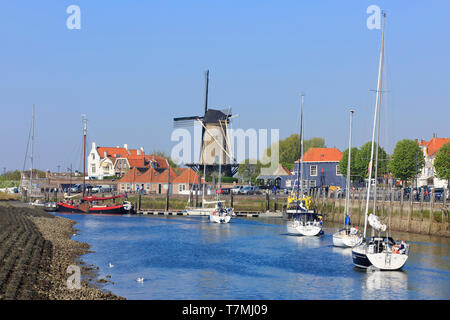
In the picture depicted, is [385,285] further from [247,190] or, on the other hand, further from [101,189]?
[101,189]

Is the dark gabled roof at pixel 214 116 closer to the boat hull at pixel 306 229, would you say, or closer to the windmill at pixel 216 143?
the windmill at pixel 216 143

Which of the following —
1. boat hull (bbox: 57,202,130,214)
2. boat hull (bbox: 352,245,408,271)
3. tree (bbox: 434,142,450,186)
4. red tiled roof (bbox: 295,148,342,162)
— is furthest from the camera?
red tiled roof (bbox: 295,148,342,162)

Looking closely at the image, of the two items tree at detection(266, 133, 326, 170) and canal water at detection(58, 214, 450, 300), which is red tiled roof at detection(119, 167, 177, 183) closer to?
tree at detection(266, 133, 326, 170)

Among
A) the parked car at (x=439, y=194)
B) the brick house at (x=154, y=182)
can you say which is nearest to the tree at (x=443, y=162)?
the parked car at (x=439, y=194)

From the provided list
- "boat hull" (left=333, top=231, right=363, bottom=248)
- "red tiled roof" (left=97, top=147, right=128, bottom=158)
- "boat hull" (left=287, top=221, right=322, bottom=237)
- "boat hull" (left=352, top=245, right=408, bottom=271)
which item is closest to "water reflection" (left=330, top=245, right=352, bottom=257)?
"boat hull" (left=333, top=231, right=363, bottom=248)

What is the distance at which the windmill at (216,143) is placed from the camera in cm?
10381

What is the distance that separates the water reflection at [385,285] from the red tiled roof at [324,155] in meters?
72.6

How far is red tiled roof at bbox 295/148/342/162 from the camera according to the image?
110312mm

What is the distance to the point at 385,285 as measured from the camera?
1359 inches

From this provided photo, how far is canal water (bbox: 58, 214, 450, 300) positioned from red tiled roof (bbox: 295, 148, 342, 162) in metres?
44.8

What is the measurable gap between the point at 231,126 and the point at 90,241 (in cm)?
5530

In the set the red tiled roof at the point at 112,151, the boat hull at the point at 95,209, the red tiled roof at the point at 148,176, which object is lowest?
the boat hull at the point at 95,209

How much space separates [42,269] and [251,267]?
14.7m
